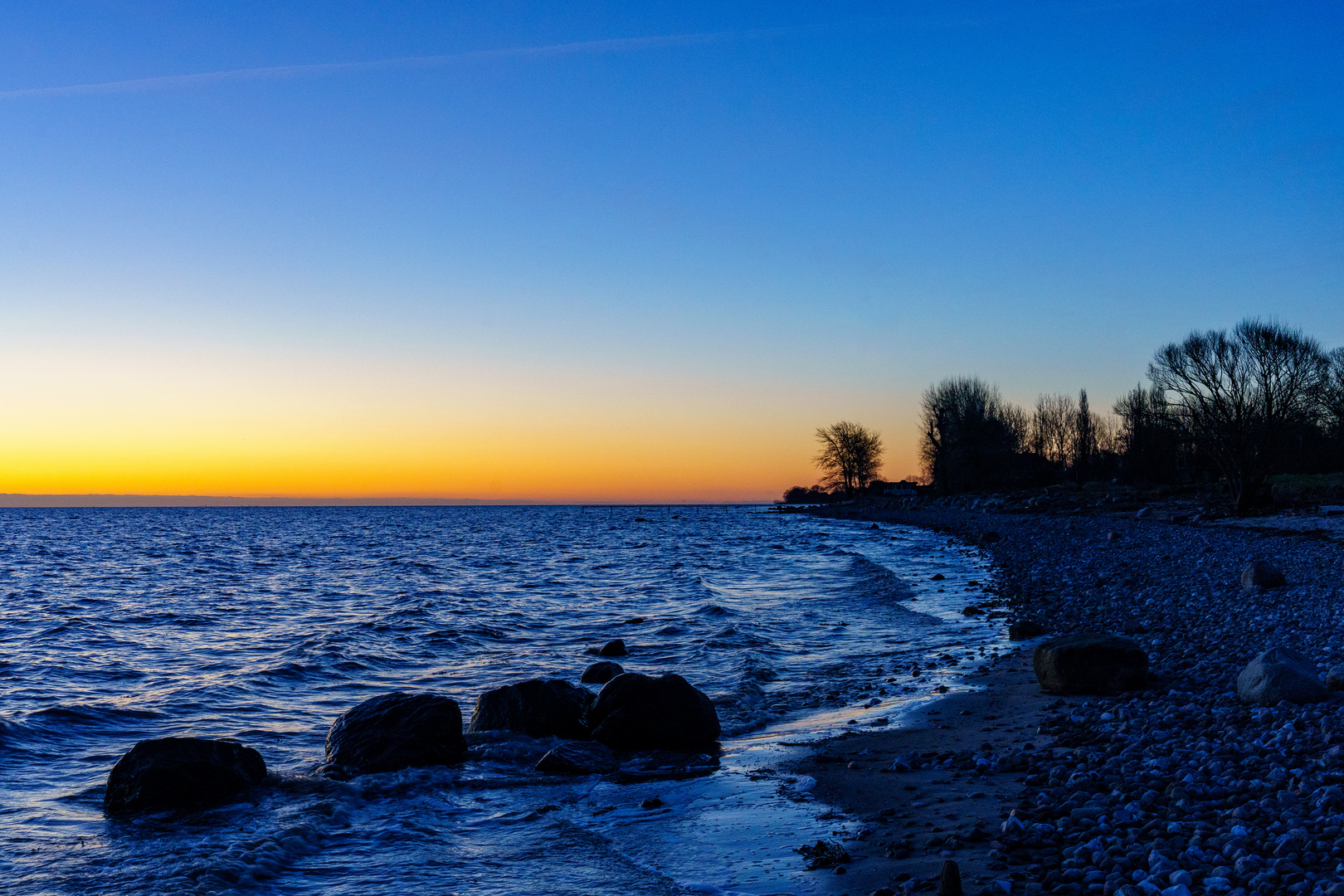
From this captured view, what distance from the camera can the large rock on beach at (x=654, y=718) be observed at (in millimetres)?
10617

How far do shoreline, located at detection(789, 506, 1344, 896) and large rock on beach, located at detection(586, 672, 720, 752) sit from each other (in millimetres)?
1647

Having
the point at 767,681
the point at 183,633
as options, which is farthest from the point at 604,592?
the point at 767,681

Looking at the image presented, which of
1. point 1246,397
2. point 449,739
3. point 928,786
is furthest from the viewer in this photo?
point 1246,397

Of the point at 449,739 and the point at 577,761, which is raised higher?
the point at 449,739

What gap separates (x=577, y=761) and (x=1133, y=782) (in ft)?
18.9

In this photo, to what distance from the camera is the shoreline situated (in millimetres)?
5262

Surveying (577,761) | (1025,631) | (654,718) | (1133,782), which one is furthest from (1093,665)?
(577,761)

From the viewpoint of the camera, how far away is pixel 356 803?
8734mm

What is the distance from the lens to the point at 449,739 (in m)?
10.2

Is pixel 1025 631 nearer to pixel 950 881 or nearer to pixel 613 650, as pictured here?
pixel 613 650

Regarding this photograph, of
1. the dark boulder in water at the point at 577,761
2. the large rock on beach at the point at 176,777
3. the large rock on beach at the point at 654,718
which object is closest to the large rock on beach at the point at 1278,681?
the large rock on beach at the point at 654,718

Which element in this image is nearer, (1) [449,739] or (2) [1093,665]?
(1) [449,739]

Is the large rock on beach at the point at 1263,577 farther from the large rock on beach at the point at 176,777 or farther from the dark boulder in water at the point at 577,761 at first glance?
the large rock on beach at the point at 176,777

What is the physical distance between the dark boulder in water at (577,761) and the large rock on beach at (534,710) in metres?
0.71
